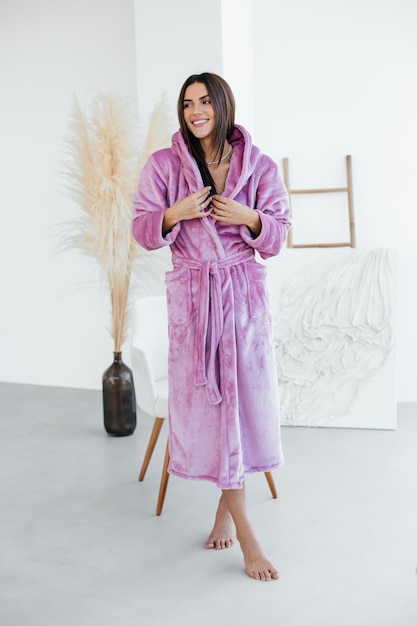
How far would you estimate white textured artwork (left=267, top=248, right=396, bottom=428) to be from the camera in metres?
3.64

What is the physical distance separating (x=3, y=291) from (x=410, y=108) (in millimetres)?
2846

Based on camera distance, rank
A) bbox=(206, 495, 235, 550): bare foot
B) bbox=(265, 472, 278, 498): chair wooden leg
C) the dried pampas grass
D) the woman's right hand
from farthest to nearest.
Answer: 1. the dried pampas grass
2. bbox=(265, 472, 278, 498): chair wooden leg
3. bbox=(206, 495, 235, 550): bare foot
4. the woman's right hand

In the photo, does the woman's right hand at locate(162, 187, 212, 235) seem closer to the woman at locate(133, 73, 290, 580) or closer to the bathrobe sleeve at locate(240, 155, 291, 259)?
the woman at locate(133, 73, 290, 580)

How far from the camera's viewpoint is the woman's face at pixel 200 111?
213cm

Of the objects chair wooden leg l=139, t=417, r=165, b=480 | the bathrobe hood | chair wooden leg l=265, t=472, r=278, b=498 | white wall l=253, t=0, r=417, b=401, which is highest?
white wall l=253, t=0, r=417, b=401

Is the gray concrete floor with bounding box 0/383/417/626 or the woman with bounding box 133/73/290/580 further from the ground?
the woman with bounding box 133/73/290/580

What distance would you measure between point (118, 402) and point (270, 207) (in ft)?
5.72

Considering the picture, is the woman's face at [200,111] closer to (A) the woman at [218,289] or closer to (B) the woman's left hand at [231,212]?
(A) the woman at [218,289]

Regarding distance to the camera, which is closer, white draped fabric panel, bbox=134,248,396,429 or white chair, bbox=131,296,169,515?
white chair, bbox=131,296,169,515

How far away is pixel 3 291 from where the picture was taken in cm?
497

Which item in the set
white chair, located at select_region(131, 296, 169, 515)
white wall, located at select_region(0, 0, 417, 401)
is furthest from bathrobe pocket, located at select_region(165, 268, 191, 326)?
white wall, located at select_region(0, 0, 417, 401)

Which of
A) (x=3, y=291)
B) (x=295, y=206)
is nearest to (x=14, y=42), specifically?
(x=3, y=291)

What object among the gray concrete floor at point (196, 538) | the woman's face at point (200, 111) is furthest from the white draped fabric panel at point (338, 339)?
the woman's face at point (200, 111)

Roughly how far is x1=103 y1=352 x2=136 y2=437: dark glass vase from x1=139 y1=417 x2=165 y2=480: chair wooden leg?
650 millimetres
